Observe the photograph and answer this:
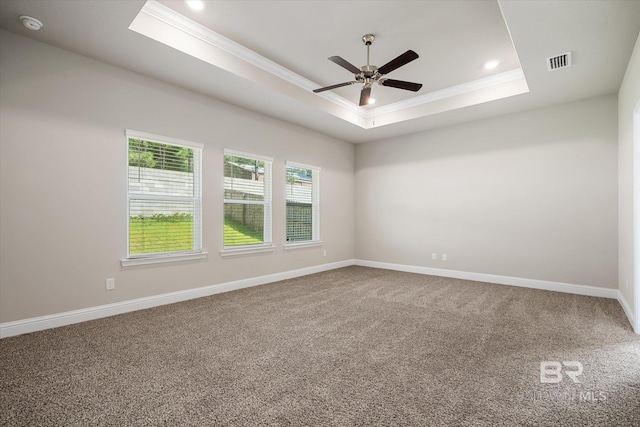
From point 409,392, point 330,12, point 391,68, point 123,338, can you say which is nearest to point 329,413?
point 409,392

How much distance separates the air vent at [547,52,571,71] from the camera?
3216 millimetres

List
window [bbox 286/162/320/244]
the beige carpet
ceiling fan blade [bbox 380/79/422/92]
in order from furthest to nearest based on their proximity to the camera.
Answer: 1. window [bbox 286/162/320/244]
2. ceiling fan blade [bbox 380/79/422/92]
3. the beige carpet

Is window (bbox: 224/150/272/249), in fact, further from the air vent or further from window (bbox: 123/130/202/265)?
the air vent

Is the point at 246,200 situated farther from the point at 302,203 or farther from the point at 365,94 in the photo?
the point at 365,94

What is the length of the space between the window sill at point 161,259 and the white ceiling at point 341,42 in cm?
222

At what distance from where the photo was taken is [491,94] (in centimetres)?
448

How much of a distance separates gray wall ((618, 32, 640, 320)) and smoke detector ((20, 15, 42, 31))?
541 cm

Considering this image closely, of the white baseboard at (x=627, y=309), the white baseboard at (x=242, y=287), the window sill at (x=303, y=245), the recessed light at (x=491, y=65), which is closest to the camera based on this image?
the white baseboard at (x=242, y=287)

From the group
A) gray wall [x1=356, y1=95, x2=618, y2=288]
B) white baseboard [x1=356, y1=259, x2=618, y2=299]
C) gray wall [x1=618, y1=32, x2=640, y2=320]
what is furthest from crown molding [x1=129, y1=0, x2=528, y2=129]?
white baseboard [x1=356, y1=259, x2=618, y2=299]

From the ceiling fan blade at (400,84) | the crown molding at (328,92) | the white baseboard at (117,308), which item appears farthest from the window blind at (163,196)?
the ceiling fan blade at (400,84)

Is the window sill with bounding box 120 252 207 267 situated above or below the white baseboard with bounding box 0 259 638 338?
above

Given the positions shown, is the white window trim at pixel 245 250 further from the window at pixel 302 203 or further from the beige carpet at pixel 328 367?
the beige carpet at pixel 328 367

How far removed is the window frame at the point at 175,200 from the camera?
3.61m

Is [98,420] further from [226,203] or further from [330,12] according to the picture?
[330,12]
